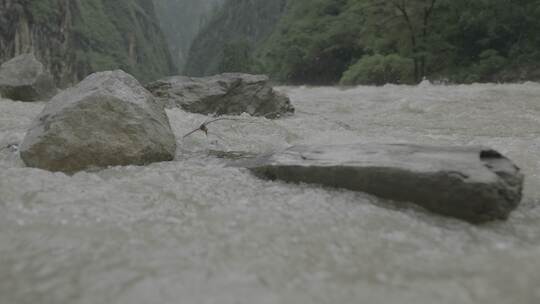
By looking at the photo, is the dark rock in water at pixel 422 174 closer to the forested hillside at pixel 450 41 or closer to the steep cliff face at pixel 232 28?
the forested hillside at pixel 450 41

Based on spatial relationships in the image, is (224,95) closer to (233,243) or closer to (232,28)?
(233,243)

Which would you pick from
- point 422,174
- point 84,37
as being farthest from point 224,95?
point 84,37

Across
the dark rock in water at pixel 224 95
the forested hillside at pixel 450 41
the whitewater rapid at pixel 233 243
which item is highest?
the forested hillside at pixel 450 41

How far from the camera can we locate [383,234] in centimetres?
224

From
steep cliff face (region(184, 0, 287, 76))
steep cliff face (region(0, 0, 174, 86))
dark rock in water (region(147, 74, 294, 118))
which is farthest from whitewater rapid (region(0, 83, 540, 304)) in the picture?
steep cliff face (region(184, 0, 287, 76))

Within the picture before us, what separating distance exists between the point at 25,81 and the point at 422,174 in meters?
9.19

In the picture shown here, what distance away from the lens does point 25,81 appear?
937cm

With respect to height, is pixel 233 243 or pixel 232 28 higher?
pixel 232 28

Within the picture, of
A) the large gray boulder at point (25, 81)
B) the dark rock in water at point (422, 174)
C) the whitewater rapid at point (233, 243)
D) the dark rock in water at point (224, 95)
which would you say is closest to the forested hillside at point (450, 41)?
the dark rock in water at point (224, 95)

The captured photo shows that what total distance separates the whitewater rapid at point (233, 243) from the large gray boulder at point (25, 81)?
20.4ft

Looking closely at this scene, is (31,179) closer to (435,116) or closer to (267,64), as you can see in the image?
(435,116)

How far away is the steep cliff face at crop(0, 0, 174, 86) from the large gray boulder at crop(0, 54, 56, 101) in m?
32.8

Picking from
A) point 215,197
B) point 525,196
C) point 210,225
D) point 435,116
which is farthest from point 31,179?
point 435,116

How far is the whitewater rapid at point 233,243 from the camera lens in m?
1.63
